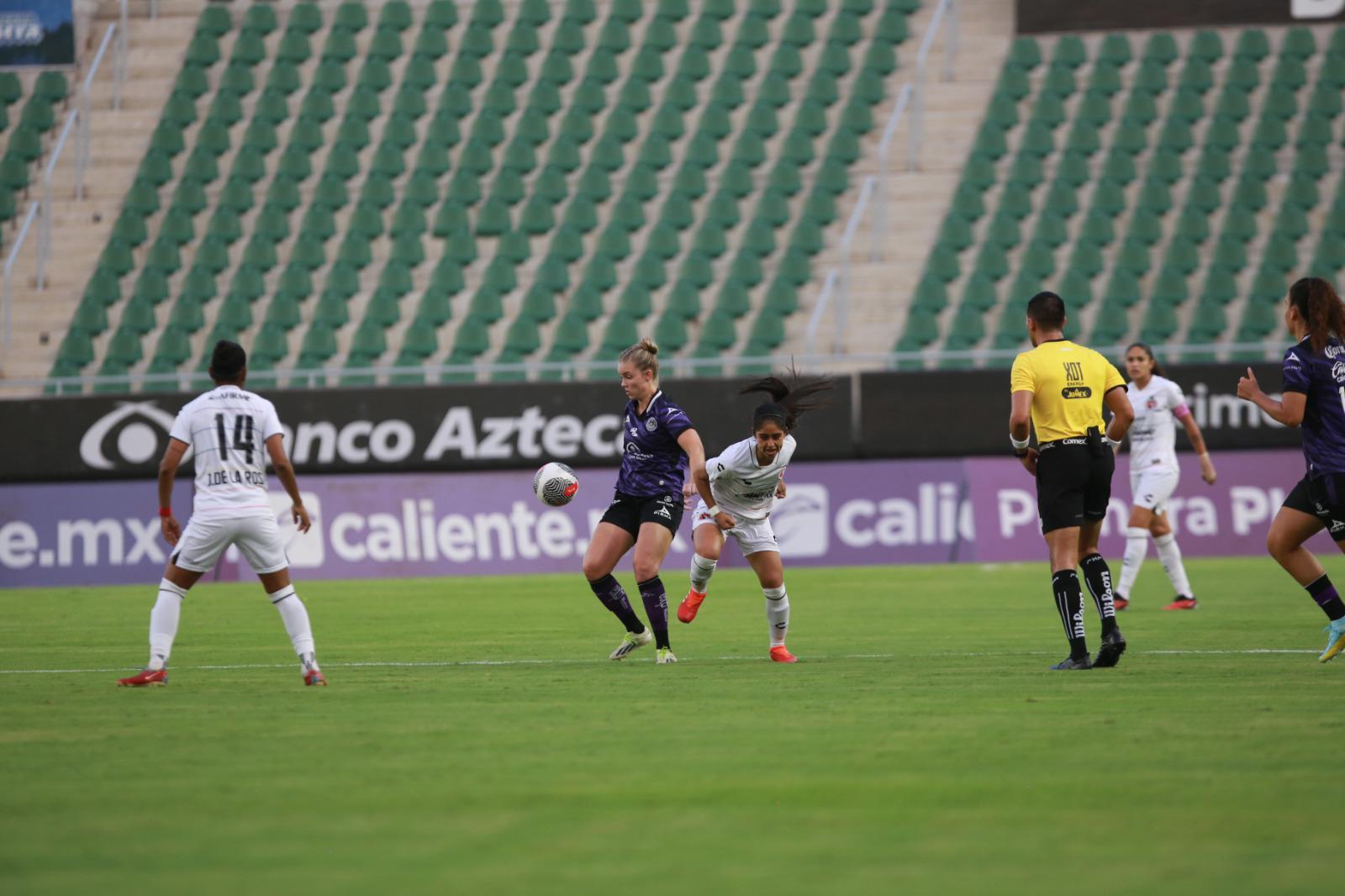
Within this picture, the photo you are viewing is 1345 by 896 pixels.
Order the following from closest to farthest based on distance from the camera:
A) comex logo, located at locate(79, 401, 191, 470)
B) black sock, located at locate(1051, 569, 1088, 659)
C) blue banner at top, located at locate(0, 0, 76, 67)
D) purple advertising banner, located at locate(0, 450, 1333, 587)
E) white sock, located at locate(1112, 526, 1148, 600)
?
black sock, located at locate(1051, 569, 1088, 659) → white sock, located at locate(1112, 526, 1148, 600) → purple advertising banner, located at locate(0, 450, 1333, 587) → comex logo, located at locate(79, 401, 191, 470) → blue banner at top, located at locate(0, 0, 76, 67)

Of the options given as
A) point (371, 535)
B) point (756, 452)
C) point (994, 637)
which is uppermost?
point (371, 535)

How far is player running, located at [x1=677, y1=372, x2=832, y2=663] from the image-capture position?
11.0m

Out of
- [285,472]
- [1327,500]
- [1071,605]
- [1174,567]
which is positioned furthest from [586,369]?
[1327,500]

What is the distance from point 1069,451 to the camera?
10273 millimetres

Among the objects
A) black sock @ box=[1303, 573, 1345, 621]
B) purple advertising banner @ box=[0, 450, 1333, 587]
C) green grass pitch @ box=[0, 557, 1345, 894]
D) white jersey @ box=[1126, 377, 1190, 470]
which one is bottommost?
green grass pitch @ box=[0, 557, 1345, 894]

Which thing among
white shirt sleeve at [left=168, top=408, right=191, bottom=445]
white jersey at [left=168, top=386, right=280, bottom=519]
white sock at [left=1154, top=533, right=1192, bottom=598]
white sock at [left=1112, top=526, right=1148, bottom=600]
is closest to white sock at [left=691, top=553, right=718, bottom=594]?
white jersey at [left=168, top=386, right=280, bottom=519]

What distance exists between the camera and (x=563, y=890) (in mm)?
4961

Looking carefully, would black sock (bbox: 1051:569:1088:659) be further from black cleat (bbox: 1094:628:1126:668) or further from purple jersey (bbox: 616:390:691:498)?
purple jersey (bbox: 616:390:691:498)

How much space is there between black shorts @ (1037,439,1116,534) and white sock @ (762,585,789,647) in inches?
74.6

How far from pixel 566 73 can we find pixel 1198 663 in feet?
73.5

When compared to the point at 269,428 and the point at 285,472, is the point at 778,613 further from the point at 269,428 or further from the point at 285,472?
the point at 269,428

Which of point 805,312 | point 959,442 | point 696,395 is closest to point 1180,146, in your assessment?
point 805,312

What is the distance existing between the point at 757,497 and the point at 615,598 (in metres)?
1.23

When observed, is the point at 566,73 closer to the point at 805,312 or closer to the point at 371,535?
the point at 805,312
